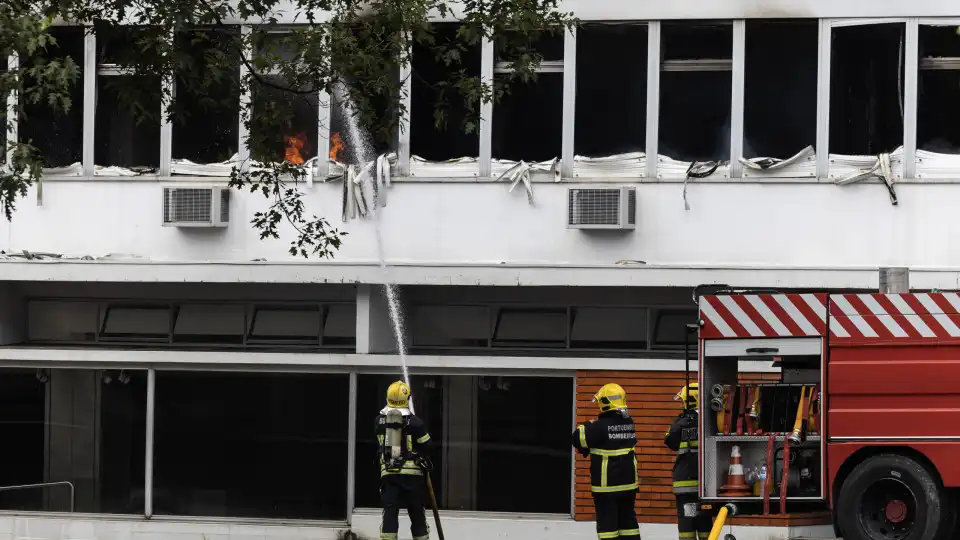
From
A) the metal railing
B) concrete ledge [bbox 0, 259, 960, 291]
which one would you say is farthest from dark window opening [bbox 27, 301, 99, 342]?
the metal railing

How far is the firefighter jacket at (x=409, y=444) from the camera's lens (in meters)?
14.7

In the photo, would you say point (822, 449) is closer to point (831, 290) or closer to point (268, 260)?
point (831, 290)

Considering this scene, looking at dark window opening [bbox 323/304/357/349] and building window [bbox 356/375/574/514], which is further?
dark window opening [bbox 323/304/357/349]

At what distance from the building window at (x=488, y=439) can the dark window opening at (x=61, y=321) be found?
3245 millimetres

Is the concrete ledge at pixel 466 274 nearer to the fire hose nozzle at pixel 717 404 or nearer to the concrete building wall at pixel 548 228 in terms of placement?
the concrete building wall at pixel 548 228

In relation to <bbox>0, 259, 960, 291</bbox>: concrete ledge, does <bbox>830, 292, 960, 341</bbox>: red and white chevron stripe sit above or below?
below

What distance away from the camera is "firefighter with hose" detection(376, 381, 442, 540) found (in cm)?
1473

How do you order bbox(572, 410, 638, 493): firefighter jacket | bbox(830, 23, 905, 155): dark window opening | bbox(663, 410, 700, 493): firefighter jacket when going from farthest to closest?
bbox(830, 23, 905, 155): dark window opening
bbox(663, 410, 700, 493): firefighter jacket
bbox(572, 410, 638, 493): firefighter jacket

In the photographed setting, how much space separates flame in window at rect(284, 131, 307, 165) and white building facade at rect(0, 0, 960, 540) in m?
0.11

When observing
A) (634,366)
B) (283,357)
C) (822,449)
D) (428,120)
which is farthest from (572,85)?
(822,449)

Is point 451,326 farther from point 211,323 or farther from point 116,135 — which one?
point 116,135

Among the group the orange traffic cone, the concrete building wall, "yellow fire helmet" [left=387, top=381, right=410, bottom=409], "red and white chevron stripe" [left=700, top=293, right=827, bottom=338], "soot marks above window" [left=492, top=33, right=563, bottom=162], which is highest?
"soot marks above window" [left=492, top=33, right=563, bottom=162]

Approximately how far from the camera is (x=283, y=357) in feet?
59.7

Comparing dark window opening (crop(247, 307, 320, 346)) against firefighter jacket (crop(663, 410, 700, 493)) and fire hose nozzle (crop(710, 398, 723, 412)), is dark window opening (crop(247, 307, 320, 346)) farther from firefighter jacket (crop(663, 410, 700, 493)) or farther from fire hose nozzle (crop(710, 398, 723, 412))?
fire hose nozzle (crop(710, 398, 723, 412))
